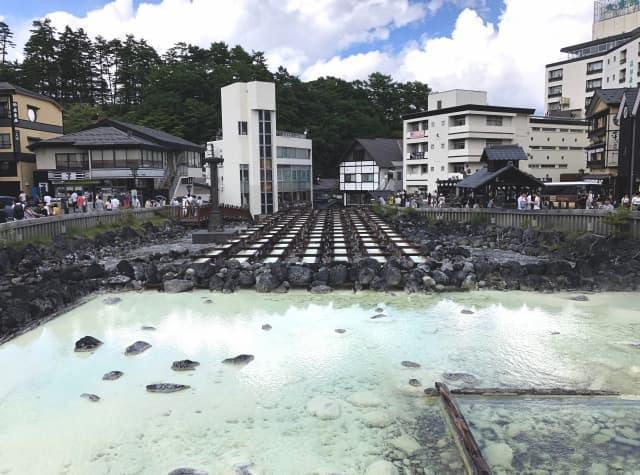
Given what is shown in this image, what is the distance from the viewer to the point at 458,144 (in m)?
45.3

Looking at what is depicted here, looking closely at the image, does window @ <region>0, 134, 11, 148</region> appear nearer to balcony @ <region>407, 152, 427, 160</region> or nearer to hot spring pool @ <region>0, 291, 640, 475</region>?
hot spring pool @ <region>0, 291, 640, 475</region>

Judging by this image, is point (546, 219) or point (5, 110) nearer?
point (546, 219)

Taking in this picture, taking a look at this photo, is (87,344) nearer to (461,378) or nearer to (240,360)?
(240,360)

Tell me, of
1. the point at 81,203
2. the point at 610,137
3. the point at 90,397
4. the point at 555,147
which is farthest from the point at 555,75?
the point at 90,397

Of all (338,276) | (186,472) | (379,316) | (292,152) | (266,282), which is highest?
(292,152)

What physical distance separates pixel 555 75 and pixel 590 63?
5559 mm

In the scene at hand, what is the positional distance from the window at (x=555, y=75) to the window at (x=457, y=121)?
28.1 meters

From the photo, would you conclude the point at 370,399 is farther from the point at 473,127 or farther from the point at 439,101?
the point at 439,101

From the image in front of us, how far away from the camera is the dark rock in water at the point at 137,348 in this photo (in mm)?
9492

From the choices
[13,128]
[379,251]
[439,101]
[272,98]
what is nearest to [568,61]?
[439,101]

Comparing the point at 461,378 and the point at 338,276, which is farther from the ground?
the point at 338,276

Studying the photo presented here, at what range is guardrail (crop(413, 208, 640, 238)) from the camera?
1994 cm

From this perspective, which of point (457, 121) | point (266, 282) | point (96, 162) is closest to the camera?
point (266, 282)

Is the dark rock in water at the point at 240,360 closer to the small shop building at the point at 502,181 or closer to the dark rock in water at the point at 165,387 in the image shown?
the dark rock in water at the point at 165,387
